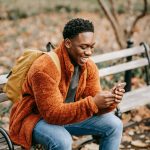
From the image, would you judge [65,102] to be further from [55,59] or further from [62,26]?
[62,26]

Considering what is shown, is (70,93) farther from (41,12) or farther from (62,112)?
(41,12)

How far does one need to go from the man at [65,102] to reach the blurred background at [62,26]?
3.88 feet

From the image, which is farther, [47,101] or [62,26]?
[62,26]

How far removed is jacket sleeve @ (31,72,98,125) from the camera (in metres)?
2.99

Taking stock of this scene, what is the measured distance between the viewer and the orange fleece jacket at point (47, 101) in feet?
9.81

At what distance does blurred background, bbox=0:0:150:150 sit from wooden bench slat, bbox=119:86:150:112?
0.48 m

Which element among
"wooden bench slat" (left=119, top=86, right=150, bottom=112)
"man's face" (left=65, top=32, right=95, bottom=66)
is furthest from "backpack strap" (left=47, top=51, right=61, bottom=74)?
"wooden bench slat" (left=119, top=86, right=150, bottom=112)

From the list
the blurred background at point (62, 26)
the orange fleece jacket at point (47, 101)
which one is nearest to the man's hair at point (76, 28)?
the orange fleece jacket at point (47, 101)

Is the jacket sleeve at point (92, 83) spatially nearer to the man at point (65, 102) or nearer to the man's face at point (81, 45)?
the man at point (65, 102)

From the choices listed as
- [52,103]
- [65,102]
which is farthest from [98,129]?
[52,103]

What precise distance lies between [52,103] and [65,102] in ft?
1.17

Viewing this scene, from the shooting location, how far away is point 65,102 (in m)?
3.33

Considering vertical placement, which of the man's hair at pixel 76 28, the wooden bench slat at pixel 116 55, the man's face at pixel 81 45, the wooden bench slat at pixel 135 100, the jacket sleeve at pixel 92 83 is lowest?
the wooden bench slat at pixel 135 100

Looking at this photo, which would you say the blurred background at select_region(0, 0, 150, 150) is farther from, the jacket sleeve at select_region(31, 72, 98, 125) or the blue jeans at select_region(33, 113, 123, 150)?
the jacket sleeve at select_region(31, 72, 98, 125)
